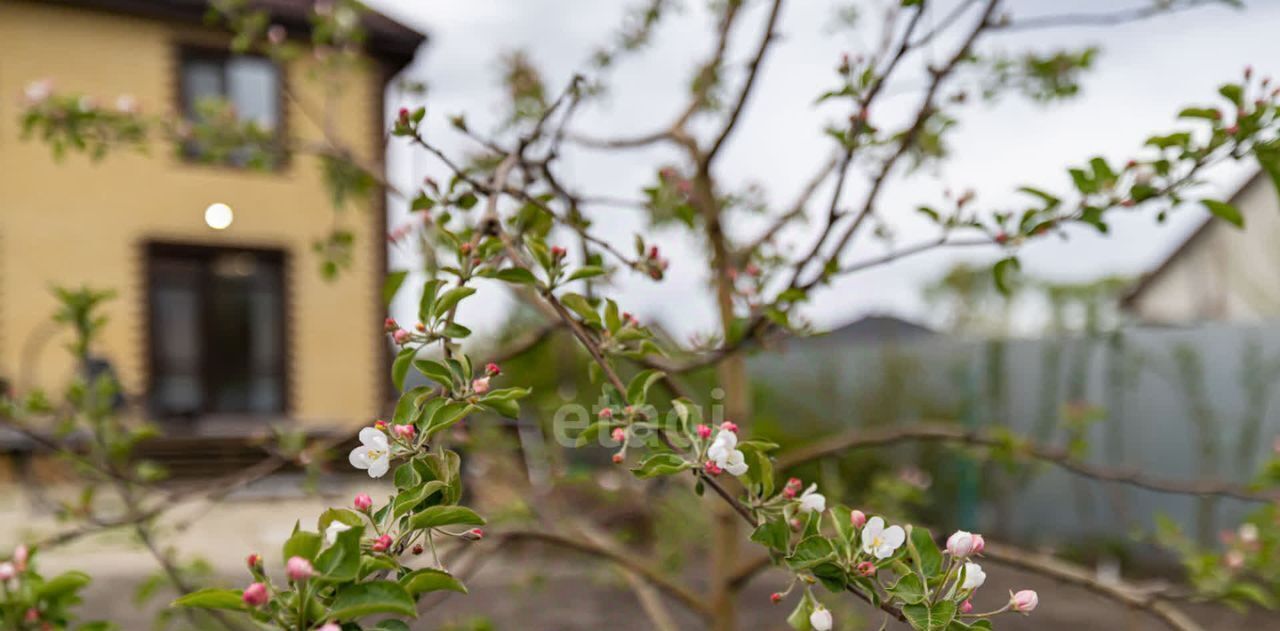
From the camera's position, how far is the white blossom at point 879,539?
Result: 2.36 feet

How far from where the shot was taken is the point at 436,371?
2.46ft

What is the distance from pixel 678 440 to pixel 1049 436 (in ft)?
22.0

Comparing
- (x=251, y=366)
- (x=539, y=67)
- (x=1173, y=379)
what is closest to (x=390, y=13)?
(x=251, y=366)

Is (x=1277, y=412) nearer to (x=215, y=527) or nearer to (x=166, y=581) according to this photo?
(x=166, y=581)

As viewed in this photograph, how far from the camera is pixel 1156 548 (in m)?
5.97

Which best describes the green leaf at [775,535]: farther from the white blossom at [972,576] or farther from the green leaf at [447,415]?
the green leaf at [447,415]

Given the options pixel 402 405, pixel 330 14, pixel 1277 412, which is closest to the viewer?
pixel 402 405

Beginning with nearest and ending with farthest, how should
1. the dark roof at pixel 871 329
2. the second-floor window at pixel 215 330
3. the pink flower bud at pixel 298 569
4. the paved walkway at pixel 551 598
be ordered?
the pink flower bud at pixel 298 569 < the paved walkway at pixel 551 598 < the second-floor window at pixel 215 330 < the dark roof at pixel 871 329

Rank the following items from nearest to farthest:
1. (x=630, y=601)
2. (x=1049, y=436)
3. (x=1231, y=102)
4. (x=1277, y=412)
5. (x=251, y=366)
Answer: (x=1231, y=102) < (x=630, y=601) < (x=1277, y=412) < (x=1049, y=436) < (x=251, y=366)

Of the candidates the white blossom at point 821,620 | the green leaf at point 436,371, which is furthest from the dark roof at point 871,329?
the green leaf at point 436,371

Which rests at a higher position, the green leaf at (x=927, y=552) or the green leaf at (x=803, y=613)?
the green leaf at (x=927, y=552)

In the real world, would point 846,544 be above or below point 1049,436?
above

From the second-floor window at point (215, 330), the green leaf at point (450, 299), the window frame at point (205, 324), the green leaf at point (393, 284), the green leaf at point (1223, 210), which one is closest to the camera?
the green leaf at point (450, 299)

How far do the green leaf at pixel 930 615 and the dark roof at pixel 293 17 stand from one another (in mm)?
8439
